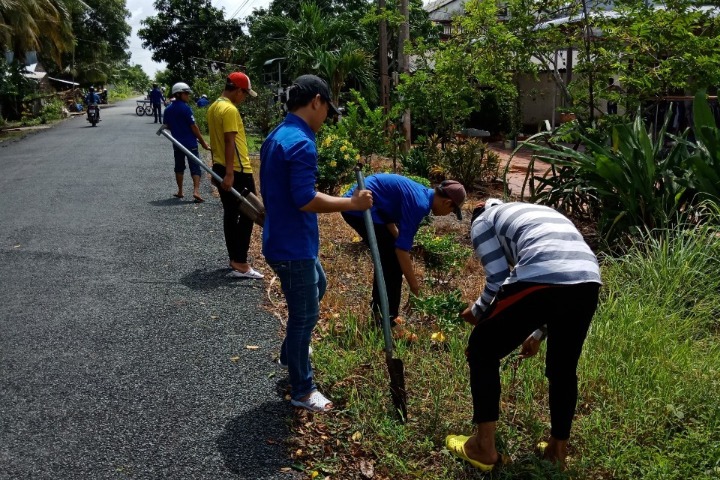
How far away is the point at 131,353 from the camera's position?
15.1 ft

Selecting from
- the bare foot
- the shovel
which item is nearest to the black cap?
the shovel

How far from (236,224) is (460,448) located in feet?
12.1

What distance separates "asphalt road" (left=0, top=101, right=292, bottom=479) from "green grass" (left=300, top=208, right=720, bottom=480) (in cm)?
41

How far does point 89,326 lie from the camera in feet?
16.7

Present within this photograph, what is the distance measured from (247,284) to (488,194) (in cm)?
502

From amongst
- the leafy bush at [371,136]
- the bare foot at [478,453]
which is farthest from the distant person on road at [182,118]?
the bare foot at [478,453]

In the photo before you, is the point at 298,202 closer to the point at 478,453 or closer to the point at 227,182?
the point at 478,453

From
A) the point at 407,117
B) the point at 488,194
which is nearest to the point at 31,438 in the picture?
the point at 488,194

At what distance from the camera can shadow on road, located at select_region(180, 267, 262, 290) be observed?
243 inches

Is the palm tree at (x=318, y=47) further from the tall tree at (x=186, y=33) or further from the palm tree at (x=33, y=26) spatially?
the tall tree at (x=186, y=33)

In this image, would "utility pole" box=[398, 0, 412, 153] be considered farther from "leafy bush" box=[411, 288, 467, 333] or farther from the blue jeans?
the blue jeans

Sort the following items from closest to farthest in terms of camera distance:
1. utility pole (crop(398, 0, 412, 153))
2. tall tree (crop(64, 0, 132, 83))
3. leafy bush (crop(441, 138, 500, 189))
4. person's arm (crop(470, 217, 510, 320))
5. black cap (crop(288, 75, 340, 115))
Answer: person's arm (crop(470, 217, 510, 320)), black cap (crop(288, 75, 340, 115)), leafy bush (crop(441, 138, 500, 189)), utility pole (crop(398, 0, 412, 153)), tall tree (crop(64, 0, 132, 83))

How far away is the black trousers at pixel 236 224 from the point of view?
20.7ft

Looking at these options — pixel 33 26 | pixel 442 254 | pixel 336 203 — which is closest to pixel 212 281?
pixel 442 254
